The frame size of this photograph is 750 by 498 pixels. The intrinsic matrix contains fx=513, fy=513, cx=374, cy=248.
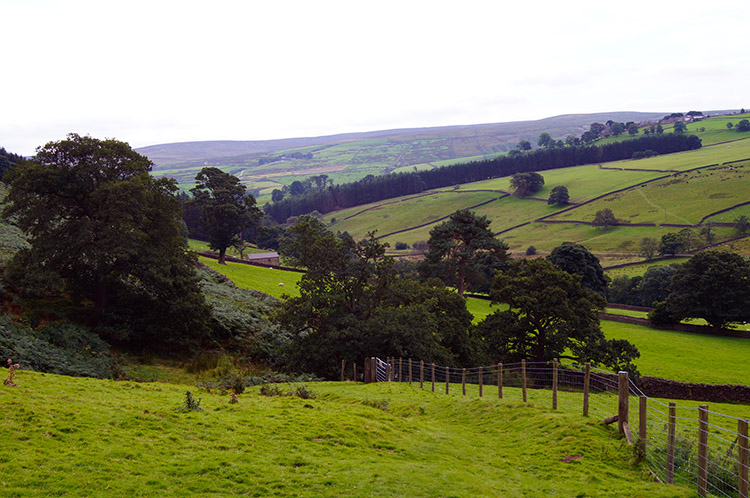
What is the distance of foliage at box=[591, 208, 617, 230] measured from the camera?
124125 millimetres

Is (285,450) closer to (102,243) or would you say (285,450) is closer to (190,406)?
(190,406)

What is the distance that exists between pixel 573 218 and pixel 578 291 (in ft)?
344

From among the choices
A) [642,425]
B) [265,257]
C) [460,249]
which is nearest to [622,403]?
[642,425]

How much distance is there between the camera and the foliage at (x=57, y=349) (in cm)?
1894

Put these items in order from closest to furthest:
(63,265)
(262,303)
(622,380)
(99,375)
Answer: (622,380), (99,375), (63,265), (262,303)

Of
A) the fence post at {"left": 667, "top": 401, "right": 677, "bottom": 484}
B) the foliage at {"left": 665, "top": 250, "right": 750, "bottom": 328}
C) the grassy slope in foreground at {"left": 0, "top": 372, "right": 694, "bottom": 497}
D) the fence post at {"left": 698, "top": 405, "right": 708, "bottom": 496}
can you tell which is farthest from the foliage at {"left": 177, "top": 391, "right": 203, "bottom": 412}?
the foliage at {"left": 665, "top": 250, "right": 750, "bottom": 328}

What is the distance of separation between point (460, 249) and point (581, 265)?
1644cm

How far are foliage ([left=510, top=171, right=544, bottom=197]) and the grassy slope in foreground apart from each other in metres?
153

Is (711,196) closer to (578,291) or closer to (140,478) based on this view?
(578,291)

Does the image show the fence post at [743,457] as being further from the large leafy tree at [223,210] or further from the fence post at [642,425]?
the large leafy tree at [223,210]

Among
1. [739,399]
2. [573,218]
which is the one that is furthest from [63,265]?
[573,218]

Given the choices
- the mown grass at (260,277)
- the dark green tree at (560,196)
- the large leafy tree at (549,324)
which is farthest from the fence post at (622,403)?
the dark green tree at (560,196)

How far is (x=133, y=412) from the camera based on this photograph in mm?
13039

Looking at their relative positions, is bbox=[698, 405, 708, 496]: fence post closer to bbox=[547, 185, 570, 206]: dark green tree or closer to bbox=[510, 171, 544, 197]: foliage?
bbox=[547, 185, 570, 206]: dark green tree
